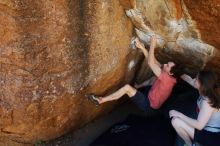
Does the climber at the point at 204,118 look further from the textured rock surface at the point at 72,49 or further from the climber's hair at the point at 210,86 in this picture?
the textured rock surface at the point at 72,49

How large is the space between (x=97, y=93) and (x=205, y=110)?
123 centimetres

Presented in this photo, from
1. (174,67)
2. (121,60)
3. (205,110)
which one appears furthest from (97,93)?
(205,110)

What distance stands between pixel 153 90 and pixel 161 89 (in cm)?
11

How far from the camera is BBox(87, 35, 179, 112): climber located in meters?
5.53

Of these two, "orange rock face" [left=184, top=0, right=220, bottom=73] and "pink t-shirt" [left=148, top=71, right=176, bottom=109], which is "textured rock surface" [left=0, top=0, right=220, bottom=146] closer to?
"orange rock face" [left=184, top=0, right=220, bottom=73]

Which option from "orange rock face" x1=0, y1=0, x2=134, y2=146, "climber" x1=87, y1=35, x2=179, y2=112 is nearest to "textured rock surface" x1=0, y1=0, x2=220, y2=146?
"orange rock face" x1=0, y1=0, x2=134, y2=146

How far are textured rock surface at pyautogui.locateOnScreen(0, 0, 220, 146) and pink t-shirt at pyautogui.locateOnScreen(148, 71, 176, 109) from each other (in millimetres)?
283

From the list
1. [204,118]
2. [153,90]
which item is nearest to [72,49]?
[153,90]

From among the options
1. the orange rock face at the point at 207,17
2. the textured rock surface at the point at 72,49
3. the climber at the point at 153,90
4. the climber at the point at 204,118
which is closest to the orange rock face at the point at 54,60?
the textured rock surface at the point at 72,49

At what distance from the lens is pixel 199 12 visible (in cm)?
471

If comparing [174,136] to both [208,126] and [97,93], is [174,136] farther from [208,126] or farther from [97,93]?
[97,93]

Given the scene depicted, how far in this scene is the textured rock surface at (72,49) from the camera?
4.71 meters

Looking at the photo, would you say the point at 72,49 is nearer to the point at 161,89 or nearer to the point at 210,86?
the point at 161,89

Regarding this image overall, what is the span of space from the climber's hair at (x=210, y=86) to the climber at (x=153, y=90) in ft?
1.87
